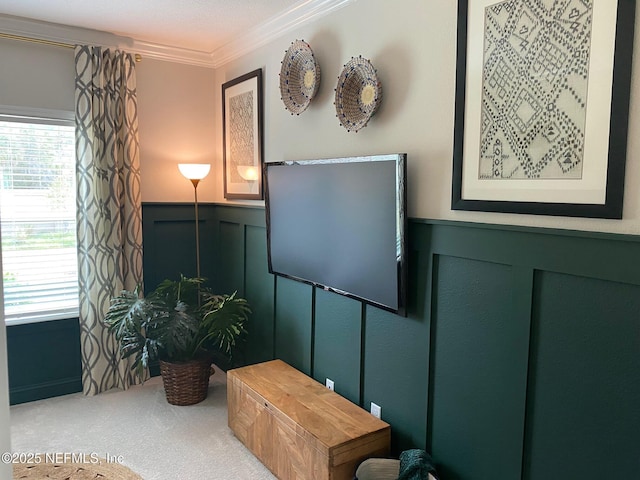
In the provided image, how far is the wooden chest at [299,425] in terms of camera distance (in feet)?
7.06

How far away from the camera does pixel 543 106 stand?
1679mm

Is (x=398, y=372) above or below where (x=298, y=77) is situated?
below

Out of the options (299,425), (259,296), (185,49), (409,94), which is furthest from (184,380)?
(185,49)

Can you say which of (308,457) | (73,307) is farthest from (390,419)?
(73,307)

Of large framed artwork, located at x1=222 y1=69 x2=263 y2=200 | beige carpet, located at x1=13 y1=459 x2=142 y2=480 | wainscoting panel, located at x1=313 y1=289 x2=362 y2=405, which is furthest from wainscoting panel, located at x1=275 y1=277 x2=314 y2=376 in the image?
beige carpet, located at x1=13 y1=459 x2=142 y2=480

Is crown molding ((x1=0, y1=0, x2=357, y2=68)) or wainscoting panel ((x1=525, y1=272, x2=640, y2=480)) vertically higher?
crown molding ((x1=0, y1=0, x2=357, y2=68))

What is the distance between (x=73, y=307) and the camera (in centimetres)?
351

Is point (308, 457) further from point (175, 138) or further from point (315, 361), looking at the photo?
point (175, 138)

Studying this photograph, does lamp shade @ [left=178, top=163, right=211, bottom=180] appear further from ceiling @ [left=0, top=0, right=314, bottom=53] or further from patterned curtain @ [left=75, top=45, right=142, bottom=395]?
ceiling @ [left=0, top=0, right=314, bottom=53]

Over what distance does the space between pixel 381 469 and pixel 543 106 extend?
162cm

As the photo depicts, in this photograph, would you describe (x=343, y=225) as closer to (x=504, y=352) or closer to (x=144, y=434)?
(x=504, y=352)

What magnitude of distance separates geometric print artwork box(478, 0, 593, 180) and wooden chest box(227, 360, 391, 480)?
129 centimetres

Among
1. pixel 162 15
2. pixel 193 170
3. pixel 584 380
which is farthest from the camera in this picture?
pixel 193 170

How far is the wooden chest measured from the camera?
215 centimetres
